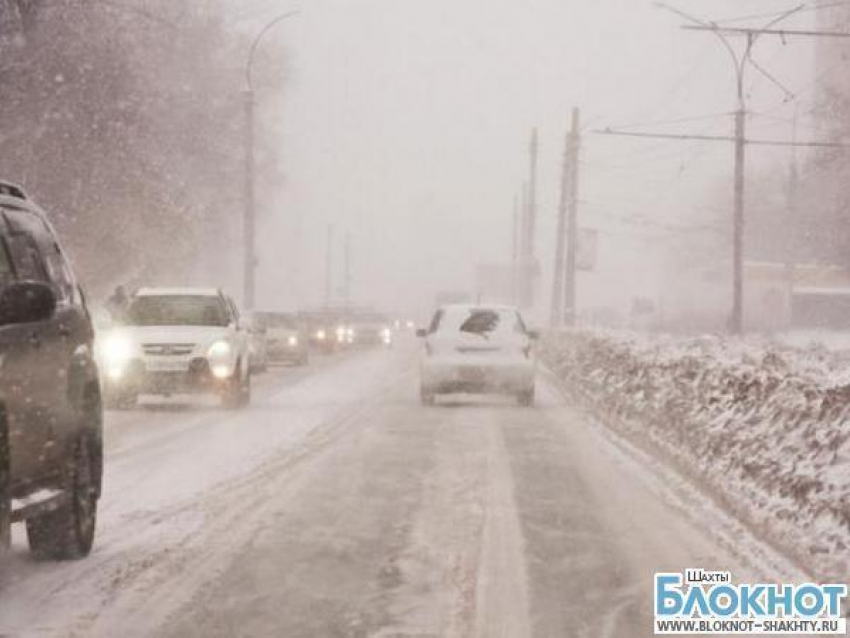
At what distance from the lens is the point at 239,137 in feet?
199

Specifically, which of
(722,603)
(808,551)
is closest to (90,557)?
(722,603)

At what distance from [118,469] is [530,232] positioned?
65392 mm

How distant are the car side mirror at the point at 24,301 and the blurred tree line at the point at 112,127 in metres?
26.2

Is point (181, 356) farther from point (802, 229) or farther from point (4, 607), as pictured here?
point (802, 229)

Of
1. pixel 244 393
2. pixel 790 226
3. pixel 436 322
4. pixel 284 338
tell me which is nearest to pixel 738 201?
pixel 284 338

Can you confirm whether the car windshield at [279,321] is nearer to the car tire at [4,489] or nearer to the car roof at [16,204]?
the car roof at [16,204]

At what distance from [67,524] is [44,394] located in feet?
3.47

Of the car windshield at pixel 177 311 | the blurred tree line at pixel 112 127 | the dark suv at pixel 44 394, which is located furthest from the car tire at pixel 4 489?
the blurred tree line at pixel 112 127

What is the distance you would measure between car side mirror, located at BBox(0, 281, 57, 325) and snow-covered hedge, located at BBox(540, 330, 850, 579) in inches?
186

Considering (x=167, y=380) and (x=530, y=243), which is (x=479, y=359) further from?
(x=530, y=243)

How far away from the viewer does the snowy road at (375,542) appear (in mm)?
7711

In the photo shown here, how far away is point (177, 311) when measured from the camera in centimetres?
2561

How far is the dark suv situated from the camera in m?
7.61

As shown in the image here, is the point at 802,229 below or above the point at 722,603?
above
